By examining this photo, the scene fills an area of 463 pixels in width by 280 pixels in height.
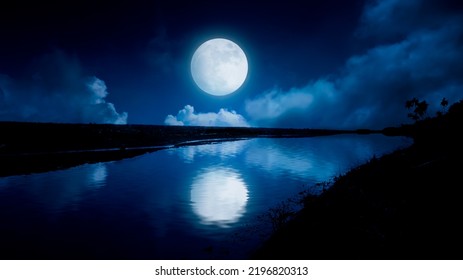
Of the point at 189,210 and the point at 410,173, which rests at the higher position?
the point at 410,173

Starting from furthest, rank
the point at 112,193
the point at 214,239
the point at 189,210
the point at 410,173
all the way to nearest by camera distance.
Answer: the point at 112,193 → the point at 189,210 → the point at 410,173 → the point at 214,239

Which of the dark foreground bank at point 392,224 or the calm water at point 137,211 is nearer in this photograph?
the dark foreground bank at point 392,224

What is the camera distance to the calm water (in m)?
10.9

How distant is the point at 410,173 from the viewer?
41.3 ft

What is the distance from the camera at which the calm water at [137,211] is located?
10.9 meters

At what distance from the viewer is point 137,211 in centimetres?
1556

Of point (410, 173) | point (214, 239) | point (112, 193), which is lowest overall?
point (214, 239)

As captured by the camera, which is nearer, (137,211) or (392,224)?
(392,224)

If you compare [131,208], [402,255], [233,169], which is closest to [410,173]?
[402,255]

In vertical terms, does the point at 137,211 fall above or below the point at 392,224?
below

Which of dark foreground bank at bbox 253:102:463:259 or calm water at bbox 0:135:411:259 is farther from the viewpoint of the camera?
calm water at bbox 0:135:411:259
